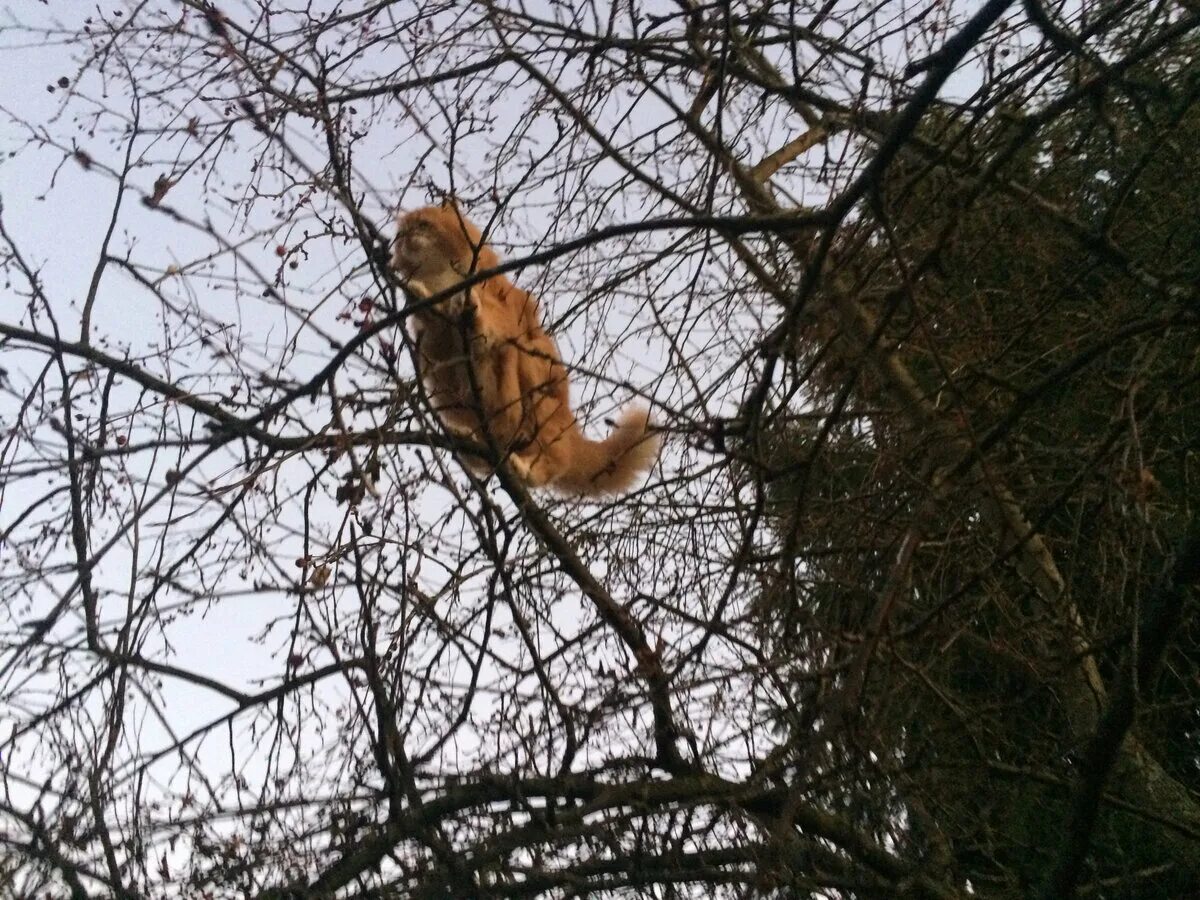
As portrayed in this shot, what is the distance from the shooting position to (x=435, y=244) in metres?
4.43

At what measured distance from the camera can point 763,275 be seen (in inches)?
134

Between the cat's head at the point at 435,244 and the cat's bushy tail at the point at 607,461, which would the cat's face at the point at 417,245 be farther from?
the cat's bushy tail at the point at 607,461

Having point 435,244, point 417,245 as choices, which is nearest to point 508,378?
point 435,244

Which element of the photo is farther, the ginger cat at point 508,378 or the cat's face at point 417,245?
the ginger cat at point 508,378

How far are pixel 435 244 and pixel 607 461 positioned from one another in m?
1.07

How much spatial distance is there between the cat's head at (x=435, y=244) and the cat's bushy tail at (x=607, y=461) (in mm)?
791

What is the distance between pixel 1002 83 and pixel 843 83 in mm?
775

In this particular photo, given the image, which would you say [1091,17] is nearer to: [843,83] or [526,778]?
[843,83]

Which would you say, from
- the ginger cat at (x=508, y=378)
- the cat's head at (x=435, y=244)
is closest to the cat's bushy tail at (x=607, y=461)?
the ginger cat at (x=508, y=378)

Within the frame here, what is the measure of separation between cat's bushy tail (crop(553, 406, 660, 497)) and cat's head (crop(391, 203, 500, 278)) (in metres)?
0.79

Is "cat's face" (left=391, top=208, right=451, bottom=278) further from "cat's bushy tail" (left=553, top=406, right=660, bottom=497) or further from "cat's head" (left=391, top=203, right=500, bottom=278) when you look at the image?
"cat's bushy tail" (left=553, top=406, right=660, bottom=497)

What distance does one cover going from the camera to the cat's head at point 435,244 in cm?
306

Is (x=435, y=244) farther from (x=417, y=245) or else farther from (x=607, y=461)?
(x=607, y=461)

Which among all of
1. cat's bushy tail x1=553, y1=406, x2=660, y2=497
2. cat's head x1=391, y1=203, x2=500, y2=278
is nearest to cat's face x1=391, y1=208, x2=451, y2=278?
cat's head x1=391, y1=203, x2=500, y2=278
